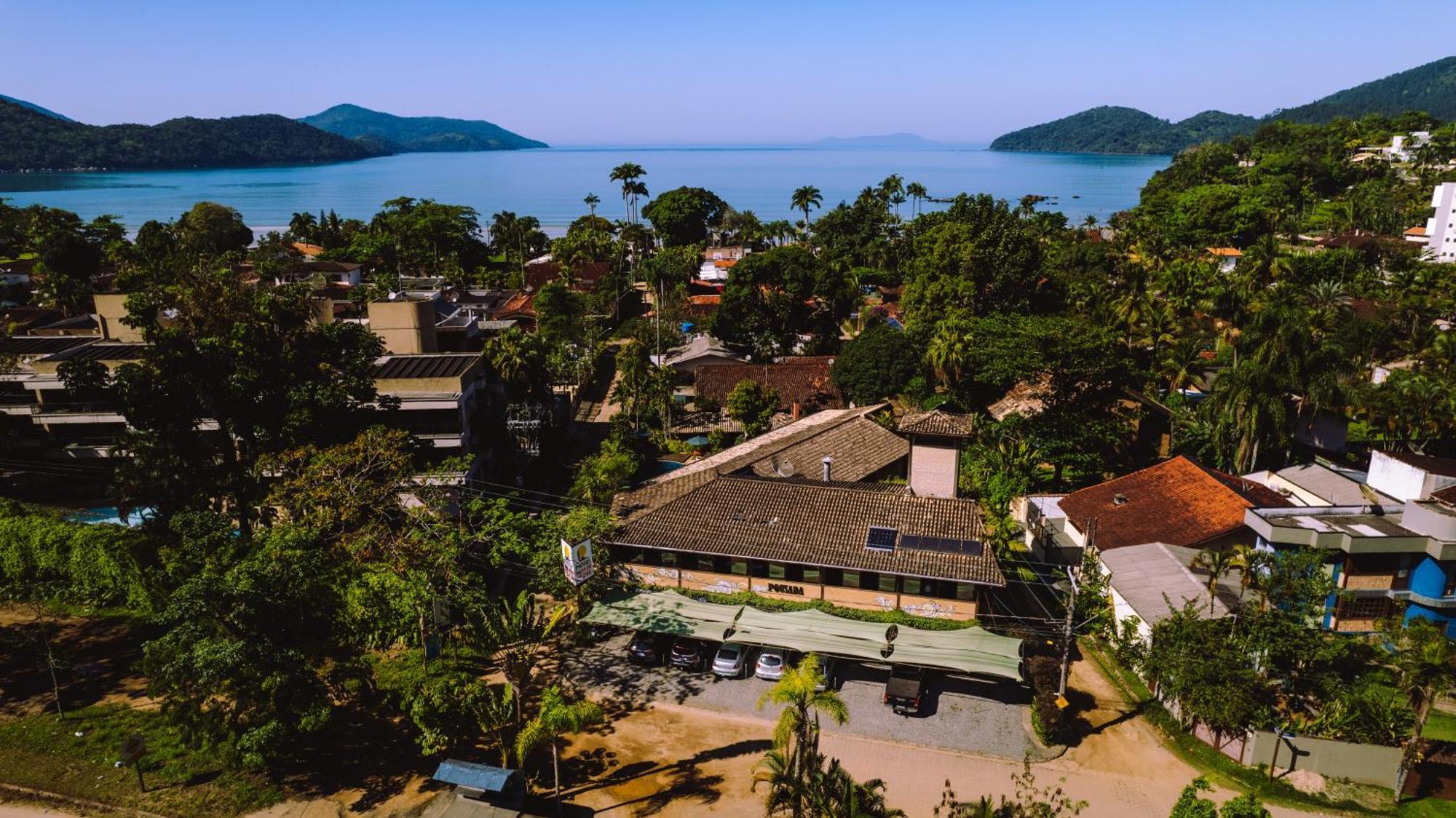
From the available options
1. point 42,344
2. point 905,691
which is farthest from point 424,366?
point 905,691

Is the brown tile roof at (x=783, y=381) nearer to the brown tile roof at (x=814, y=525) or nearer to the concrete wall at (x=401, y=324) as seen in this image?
the concrete wall at (x=401, y=324)

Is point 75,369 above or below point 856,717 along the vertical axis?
above

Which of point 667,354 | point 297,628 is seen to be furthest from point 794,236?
point 297,628

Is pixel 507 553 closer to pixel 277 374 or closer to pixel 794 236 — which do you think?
pixel 277 374

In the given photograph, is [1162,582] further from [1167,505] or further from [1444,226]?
[1444,226]

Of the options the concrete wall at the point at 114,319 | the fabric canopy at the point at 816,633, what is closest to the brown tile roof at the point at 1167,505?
the fabric canopy at the point at 816,633
